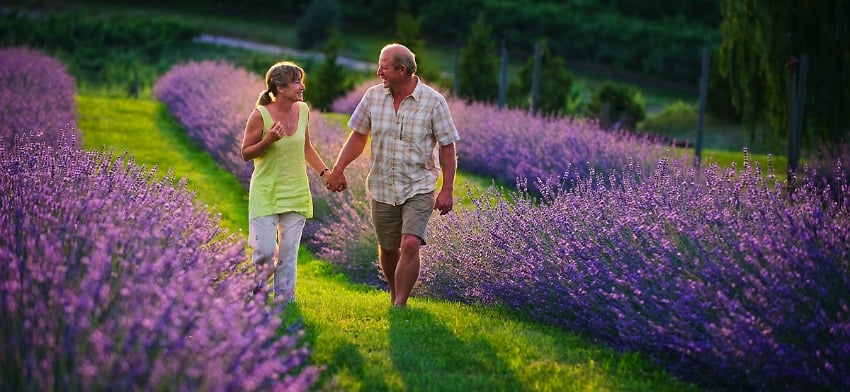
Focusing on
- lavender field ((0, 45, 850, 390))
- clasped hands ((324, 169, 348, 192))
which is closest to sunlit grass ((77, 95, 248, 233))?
clasped hands ((324, 169, 348, 192))

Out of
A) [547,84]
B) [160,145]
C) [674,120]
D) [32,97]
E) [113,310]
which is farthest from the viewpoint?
[674,120]

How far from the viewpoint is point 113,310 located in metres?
3.17

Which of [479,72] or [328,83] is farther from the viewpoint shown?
[328,83]

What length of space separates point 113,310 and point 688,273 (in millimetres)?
2518

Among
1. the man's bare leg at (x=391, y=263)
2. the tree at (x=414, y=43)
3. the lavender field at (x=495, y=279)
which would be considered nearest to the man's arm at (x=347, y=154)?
the man's bare leg at (x=391, y=263)

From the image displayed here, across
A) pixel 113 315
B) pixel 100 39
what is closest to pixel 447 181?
pixel 113 315

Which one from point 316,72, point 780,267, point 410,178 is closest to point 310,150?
point 410,178

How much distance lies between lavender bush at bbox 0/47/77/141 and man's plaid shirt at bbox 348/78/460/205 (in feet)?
6.89

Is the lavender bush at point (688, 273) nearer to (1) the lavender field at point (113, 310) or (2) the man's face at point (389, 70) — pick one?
(2) the man's face at point (389, 70)

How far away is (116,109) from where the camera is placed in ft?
63.4

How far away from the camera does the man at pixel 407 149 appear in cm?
529

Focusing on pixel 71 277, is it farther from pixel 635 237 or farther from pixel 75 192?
pixel 635 237

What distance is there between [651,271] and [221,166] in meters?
8.93

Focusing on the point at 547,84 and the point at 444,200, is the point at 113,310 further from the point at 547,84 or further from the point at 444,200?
the point at 547,84
